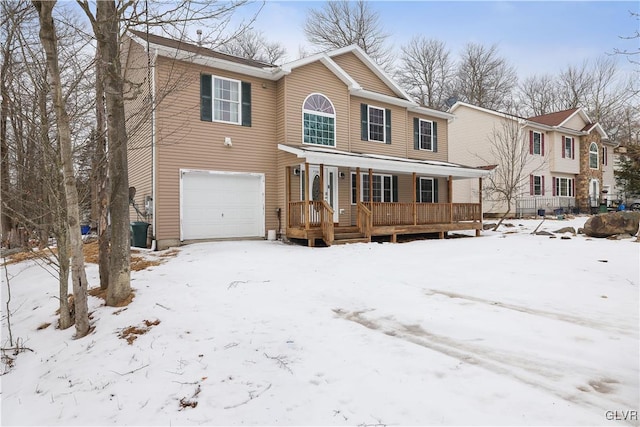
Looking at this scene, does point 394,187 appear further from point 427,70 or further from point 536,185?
point 427,70

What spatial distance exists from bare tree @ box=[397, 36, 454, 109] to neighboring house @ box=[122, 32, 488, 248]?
18.4 metres

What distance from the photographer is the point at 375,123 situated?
14836 mm

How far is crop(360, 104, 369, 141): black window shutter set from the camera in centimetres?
1432

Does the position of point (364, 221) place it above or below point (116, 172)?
below

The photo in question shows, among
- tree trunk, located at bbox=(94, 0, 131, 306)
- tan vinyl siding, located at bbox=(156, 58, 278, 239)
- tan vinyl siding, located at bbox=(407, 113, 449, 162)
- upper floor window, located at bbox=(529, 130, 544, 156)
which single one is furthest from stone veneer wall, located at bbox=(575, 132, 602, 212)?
tree trunk, located at bbox=(94, 0, 131, 306)

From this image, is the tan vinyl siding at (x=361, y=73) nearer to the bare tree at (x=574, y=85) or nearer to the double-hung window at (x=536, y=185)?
the double-hung window at (x=536, y=185)

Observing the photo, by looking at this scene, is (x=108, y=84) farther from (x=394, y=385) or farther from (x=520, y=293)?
(x=520, y=293)

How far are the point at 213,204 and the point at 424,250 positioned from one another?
647 cm

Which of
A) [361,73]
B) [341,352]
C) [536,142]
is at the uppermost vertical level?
[361,73]

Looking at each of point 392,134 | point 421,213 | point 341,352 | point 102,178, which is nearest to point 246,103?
point 392,134

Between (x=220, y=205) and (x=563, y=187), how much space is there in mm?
24028

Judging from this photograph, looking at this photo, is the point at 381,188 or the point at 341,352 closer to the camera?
the point at 341,352

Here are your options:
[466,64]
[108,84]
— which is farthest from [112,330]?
[466,64]

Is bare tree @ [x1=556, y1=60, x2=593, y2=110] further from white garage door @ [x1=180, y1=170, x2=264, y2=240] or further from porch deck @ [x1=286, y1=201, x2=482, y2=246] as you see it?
white garage door @ [x1=180, y1=170, x2=264, y2=240]
